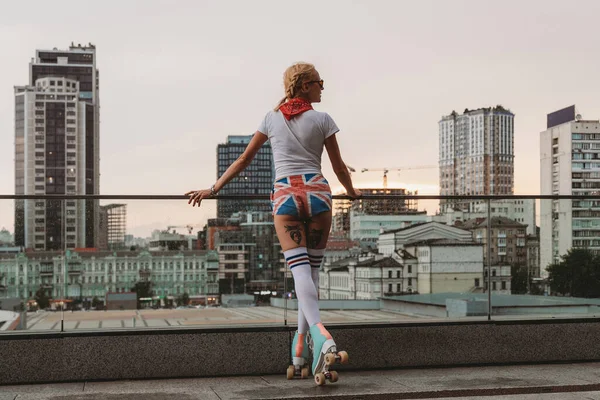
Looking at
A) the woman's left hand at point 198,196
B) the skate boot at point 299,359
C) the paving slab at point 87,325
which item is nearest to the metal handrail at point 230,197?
the woman's left hand at point 198,196

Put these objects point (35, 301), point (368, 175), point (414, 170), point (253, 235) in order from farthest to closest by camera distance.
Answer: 1. point (414, 170)
2. point (368, 175)
3. point (253, 235)
4. point (35, 301)

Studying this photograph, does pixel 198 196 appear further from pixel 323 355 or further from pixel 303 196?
pixel 323 355

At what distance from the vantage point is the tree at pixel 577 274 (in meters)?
6.03

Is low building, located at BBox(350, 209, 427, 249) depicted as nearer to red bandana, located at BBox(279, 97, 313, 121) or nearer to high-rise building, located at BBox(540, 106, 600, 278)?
red bandana, located at BBox(279, 97, 313, 121)

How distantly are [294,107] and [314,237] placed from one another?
2.35ft

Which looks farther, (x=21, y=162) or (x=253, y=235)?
(x=21, y=162)

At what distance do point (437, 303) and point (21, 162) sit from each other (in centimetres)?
19779

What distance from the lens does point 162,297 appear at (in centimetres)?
546

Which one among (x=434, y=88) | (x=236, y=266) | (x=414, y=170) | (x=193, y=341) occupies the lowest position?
(x=193, y=341)

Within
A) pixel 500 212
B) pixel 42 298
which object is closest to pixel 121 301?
pixel 42 298

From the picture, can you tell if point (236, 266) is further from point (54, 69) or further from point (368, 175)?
point (54, 69)

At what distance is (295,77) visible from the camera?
15.5 feet

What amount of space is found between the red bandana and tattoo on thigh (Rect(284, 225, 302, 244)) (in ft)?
1.92

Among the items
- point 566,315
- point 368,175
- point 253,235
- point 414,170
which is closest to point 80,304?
point 253,235
